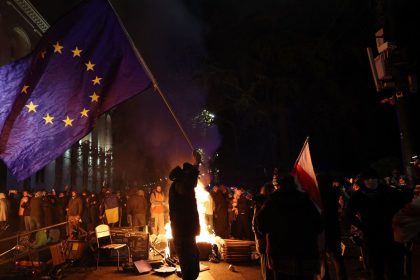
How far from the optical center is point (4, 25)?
2497 cm

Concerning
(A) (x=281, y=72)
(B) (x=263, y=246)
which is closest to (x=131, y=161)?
(A) (x=281, y=72)

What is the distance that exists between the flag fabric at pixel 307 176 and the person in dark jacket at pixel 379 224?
531mm

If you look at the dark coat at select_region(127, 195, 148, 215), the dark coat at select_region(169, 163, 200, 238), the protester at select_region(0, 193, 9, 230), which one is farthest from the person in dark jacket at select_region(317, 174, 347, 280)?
the protester at select_region(0, 193, 9, 230)

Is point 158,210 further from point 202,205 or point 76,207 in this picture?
point 202,205

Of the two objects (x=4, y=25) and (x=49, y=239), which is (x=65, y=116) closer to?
(x=49, y=239)

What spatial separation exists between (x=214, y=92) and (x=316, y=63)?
6739 mm

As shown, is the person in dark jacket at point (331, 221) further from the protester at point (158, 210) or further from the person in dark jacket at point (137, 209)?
the protester at point (158, 210)

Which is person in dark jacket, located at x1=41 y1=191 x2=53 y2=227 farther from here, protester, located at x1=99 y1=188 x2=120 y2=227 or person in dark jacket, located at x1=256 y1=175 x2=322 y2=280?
person in dark jacket, located at x1=256 y1=175 x2=322 y2=280

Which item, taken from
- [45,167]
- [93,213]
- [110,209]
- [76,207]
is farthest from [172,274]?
[45,167]

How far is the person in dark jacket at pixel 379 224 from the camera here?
4746mm

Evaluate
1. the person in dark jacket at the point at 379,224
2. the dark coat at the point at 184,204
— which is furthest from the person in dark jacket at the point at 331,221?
the dark coat at the point at 184,204

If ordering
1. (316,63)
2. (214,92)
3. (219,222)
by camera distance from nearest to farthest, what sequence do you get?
(219,222), (316,63), (214,92)

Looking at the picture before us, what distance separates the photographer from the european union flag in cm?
566

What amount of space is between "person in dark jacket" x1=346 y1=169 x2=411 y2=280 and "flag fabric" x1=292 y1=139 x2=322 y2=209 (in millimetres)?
531
